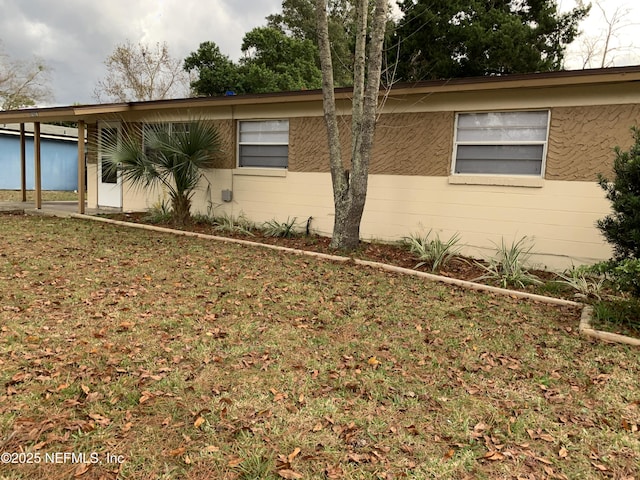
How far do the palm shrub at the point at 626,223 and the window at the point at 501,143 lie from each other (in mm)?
2648

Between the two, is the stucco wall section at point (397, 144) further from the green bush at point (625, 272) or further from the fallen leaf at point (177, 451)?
the fallen leaf at point (177, 451)

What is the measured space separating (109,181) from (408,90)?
31.2 ft

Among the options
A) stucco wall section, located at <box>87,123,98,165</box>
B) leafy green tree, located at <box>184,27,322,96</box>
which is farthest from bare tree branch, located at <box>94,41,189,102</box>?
stucco wall section, located at <box>87,123,98,165</box>

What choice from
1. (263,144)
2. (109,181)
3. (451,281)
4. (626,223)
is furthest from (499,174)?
(109,181)

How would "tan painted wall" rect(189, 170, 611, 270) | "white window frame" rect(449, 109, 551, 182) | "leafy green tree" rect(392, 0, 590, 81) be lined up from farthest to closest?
"leafy green tree" rect(392, 0, 590, 81) < "white window frame" rect(449, 109, 551, 182) < "tan painted wall" rect(189, 170, 611, 270)

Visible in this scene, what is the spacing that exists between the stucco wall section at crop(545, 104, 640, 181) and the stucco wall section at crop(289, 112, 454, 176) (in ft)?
5.59

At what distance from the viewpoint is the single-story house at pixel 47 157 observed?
2027 centimetres

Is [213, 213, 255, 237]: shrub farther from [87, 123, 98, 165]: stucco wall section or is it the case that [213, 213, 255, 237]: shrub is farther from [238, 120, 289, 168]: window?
[87, 123, 98, 165]: stucco wall section

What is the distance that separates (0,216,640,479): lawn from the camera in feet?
8.02

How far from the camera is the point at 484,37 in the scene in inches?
667

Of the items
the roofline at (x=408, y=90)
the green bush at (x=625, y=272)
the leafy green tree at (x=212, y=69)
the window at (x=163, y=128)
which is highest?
the leafy green tree at (x=212, y=69)

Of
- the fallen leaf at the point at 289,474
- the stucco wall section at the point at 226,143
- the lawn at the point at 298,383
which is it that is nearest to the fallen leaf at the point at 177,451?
the lawn at the point at 298,383

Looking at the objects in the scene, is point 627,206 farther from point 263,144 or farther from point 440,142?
point 263,144

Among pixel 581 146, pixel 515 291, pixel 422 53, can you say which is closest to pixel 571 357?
pixel 515 291
